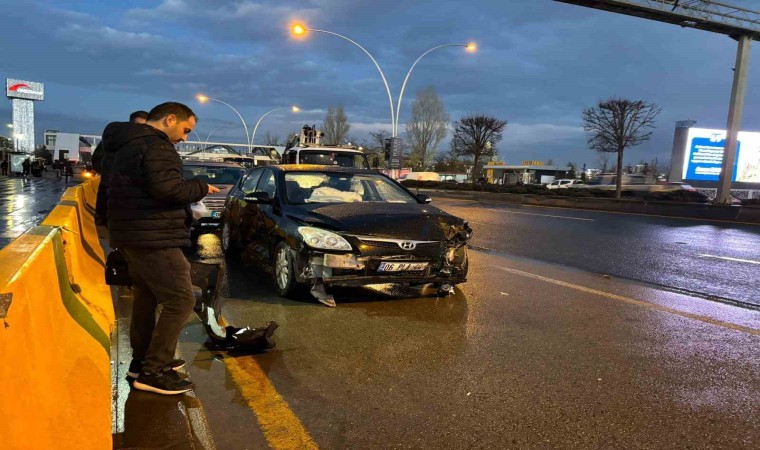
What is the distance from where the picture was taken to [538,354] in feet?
13.1

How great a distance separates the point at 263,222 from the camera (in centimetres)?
614

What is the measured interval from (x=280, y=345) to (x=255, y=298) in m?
1.52

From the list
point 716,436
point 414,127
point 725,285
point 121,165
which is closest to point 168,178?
point 121,165

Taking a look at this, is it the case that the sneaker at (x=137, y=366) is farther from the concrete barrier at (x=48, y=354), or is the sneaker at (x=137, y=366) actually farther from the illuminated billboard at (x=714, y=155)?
the illuminated billboard at (x=714, y=155)

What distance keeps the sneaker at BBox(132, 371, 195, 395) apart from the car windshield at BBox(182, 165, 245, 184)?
307 inches

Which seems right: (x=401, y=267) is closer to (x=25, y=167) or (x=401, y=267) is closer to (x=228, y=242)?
(x=228, y=242)

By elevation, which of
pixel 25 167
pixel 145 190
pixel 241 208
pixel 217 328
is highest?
pixel 145 190

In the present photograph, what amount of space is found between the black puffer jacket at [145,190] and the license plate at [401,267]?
7.61 ft

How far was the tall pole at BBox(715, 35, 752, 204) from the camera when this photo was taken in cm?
2109

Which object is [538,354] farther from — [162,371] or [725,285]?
[725,285]

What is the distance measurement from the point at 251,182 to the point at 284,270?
2608mm

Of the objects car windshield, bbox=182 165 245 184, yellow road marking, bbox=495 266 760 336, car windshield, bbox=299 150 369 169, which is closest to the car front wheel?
car windshield, bbox=182 165 245 184

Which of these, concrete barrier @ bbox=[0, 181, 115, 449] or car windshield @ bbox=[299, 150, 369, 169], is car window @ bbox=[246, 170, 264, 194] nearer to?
concrete barrier @ bbox=[0, 181, 115, 449]

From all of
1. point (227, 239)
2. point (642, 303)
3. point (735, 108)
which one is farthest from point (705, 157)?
point (227, 239)
